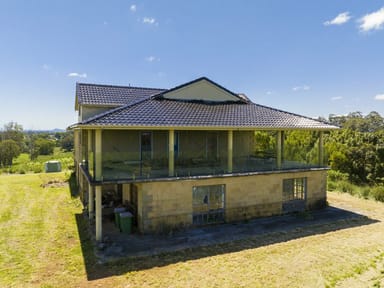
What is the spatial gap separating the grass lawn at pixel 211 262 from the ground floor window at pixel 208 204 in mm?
2364

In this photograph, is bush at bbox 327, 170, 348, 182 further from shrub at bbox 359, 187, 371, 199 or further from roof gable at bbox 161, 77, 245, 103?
roof gable at bbox 161, 77, 245, 103

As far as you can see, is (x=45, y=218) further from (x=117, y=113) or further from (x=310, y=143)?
(x=310, y=143)

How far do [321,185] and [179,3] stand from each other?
13496mm

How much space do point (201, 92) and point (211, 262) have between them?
10.4m

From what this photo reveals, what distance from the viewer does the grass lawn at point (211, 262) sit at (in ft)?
25.9

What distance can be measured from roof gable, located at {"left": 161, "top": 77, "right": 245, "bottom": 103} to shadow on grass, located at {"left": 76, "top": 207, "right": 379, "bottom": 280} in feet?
25.0

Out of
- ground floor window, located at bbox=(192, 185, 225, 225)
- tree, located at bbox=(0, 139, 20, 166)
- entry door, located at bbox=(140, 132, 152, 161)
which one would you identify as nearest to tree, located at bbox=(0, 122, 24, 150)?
tree, located at bbox=(0, 139, 20, 166)

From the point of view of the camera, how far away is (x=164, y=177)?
38.8 ft

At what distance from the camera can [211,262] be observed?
29.7 feet

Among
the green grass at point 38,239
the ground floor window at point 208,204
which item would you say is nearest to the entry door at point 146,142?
the ground floor window at point 208,204

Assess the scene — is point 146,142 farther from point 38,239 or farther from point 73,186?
point 73,186

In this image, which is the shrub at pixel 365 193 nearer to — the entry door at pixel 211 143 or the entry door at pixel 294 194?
the entry door at pixel 294 194

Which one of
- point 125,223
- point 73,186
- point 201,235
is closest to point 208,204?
point 201,235

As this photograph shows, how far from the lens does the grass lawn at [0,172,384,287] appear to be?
790 cm
